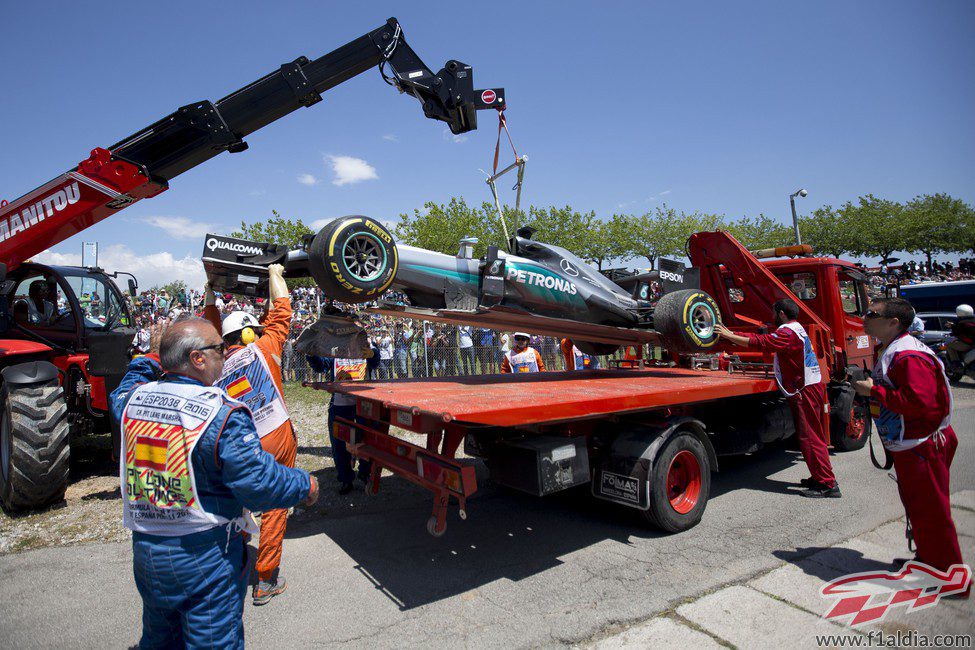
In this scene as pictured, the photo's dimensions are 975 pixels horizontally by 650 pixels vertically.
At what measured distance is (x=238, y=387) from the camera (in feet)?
11.8

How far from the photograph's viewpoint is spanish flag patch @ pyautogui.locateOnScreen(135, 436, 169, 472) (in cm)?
202

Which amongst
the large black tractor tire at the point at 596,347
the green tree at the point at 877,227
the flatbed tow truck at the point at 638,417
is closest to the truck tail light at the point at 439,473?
the flatbed tow truck at the point at 638,417

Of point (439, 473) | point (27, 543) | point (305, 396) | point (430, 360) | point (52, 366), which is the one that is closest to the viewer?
point (439, 473)

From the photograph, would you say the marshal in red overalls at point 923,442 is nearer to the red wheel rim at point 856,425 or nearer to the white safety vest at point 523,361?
the red wheel rim at point 856,425

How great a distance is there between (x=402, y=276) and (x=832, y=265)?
18.6 feet

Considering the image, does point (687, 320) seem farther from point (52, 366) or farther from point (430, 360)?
point (430, 360)

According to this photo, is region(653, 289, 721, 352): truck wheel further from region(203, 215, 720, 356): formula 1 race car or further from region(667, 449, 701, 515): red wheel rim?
region(667, 449, 701, 515): red wheel rim

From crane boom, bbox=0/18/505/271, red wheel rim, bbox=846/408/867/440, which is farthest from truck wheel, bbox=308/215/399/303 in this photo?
red wheel rim, bbox=846/408/867/440

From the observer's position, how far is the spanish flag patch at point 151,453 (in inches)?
79.4

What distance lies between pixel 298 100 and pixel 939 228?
37099mm

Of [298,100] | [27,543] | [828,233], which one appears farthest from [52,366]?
[828,233]

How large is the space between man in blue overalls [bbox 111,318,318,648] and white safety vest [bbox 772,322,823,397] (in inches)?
206

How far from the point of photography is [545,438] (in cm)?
399

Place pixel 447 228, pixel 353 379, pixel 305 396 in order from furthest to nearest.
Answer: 1. pixel 447 228
2. pixel 305 396
3. pixel 353 379
